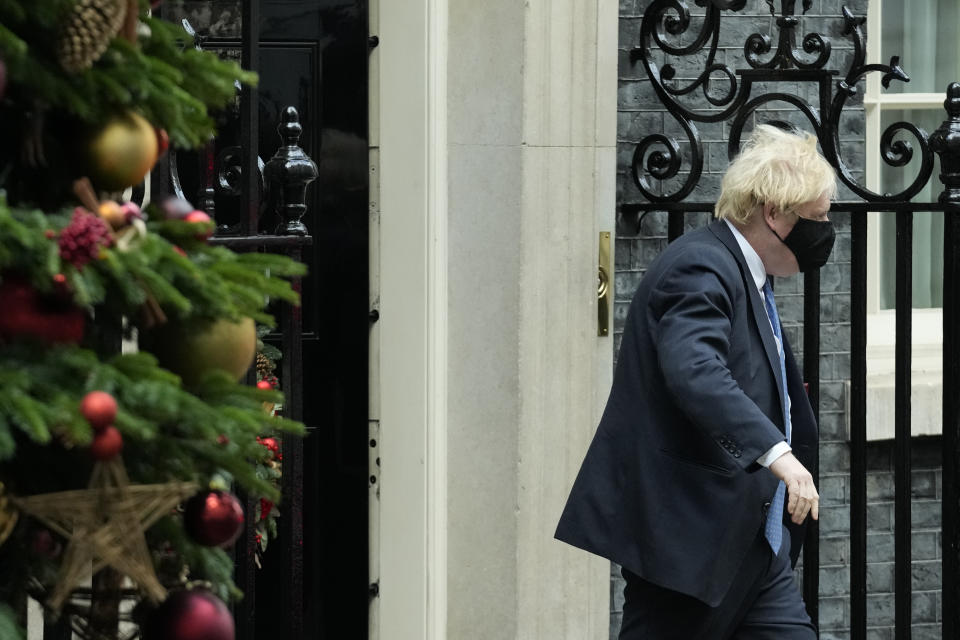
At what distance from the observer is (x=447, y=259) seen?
4.62 m

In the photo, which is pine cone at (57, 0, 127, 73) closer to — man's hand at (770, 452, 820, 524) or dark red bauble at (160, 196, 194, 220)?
dark red bauble at (160, 196, 194, 220)

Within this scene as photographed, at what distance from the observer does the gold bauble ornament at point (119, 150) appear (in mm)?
1910

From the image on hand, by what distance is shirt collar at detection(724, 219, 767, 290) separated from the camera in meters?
3.91

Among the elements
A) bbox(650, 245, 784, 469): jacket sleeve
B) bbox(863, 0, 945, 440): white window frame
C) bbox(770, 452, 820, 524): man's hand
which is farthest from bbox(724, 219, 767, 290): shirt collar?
bbox(863, 0, 945, 440): white window frame

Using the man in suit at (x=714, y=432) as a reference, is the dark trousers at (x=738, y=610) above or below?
below

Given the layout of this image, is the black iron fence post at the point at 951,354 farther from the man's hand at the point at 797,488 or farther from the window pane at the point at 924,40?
the window pane at the point at 924,40

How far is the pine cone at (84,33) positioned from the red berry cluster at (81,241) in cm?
19

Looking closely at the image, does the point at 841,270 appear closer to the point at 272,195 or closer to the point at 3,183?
the point at 272,195

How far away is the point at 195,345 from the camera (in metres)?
1.95

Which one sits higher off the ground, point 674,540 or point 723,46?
point 723,46

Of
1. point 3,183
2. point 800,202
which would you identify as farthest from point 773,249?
point 3,183

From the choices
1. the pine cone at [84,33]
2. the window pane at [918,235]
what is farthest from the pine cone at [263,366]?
the window pane at [918,235]

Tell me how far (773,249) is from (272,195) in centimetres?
152

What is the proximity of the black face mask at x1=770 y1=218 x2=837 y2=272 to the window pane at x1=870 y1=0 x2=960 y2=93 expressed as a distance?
8.78 feet
